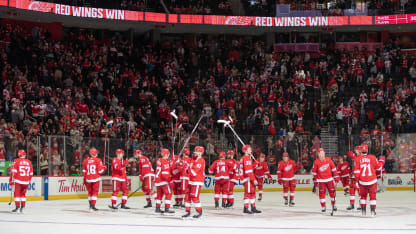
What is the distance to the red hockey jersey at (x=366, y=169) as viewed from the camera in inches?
679

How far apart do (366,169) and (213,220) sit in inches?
171

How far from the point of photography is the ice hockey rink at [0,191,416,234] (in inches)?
570

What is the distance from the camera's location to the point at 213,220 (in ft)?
54.4

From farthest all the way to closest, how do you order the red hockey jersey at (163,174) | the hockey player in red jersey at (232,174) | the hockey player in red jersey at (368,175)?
the hockey player in red jersey at (232,174) < the red hockey jersey at (163,174) < the hockey player in red jersey at (368,175)

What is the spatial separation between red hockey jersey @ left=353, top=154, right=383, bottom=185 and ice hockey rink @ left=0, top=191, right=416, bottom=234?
1.01 meters

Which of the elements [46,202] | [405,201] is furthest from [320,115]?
[46,202]

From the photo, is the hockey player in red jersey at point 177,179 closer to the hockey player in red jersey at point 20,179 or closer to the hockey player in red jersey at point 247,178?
the hockey player in red jersey at point 247,178

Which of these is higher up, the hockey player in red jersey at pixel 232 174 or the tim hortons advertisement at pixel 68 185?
the hockey player in red jersey at pixel 232 174

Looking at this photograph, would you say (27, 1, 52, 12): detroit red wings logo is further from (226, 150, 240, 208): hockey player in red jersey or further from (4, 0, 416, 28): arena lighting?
(226, 150, 240, 208): hockey player in red jersey

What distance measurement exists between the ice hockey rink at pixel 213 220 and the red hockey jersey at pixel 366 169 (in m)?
1.01

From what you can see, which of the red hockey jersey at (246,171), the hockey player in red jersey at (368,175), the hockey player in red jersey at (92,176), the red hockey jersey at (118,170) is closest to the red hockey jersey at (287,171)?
the red hockey jersey at (246,171)

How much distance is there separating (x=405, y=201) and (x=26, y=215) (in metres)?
13.6

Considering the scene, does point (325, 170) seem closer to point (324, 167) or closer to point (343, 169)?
point (324, 167)

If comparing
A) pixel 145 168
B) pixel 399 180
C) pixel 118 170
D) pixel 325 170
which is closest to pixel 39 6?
pixel 118 170
